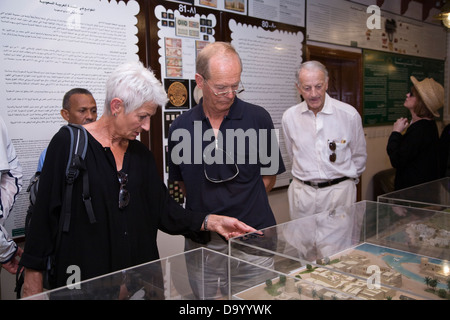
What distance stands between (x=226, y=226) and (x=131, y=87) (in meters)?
0.79

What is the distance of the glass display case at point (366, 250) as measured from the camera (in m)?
1.51

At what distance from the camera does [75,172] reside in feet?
5.13

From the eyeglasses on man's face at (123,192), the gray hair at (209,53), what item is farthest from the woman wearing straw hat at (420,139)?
the eyeglasses on man's face at (123,192)

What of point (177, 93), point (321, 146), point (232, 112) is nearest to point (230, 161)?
Answer: point (232, 112)

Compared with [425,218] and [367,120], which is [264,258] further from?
[367,120]

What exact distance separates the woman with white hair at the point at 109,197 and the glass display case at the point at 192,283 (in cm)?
30

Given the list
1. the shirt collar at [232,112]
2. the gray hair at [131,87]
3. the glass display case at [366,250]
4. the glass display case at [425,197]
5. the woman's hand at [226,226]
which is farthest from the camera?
the glass display case at [425,197]

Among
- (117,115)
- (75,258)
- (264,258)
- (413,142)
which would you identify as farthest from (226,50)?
(413,142)

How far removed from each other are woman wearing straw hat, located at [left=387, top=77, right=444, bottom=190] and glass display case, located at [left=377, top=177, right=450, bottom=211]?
0.82 m

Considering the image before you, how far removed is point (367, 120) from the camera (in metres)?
6.09

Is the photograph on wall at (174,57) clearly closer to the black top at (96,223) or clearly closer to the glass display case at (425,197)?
the black top at (96,223)

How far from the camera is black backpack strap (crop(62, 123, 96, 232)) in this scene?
61.5 inches

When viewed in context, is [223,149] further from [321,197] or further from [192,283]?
[321,197]

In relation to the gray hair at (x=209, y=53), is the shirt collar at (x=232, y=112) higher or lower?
lower
